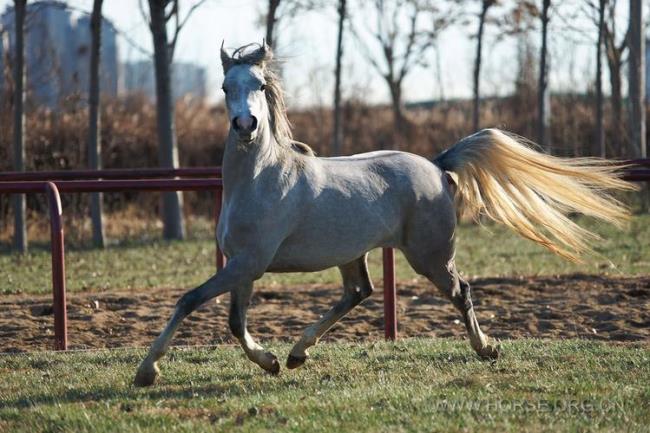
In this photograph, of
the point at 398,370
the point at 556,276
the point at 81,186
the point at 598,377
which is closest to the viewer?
the point at 598,377

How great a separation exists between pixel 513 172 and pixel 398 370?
1.75m

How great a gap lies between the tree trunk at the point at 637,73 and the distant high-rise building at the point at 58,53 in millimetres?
9324

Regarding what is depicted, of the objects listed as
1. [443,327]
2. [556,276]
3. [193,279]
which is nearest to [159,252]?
[193,279]

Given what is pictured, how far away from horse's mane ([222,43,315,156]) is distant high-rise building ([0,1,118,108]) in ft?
36.2

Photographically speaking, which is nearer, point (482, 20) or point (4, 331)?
point (4, 331)

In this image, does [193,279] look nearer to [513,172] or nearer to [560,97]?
[513,172]

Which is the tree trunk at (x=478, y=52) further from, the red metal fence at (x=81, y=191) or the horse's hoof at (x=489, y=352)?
the horse's hoof at (x=489, y=352)

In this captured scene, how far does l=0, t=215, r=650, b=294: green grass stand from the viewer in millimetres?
12031

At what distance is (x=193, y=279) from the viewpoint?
40.5 feet

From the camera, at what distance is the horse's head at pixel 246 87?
5.56 metres

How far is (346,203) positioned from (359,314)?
3027mm

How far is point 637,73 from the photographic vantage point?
1855 centimetres

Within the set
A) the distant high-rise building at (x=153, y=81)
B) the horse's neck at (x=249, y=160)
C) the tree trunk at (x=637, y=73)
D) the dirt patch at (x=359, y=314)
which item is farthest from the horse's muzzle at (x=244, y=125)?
the distant high-rise building at (x=153, y=81)

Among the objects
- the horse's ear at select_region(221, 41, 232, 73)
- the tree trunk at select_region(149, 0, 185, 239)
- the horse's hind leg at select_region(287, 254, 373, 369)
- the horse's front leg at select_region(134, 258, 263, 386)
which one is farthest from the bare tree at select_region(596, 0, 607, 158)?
the horse's front leg at select_region(134, 258, 263, 386)
